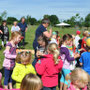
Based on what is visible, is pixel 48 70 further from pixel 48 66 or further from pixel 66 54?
pixel 66 54

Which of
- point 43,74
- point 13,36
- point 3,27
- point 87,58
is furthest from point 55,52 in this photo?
point 3,27

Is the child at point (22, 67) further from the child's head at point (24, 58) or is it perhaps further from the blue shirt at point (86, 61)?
the blue shirt at point (86, 61)

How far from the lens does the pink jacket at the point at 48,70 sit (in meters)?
3.02

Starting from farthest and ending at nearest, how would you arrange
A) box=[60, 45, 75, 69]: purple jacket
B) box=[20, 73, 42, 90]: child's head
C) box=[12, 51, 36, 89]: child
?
box=[60, 45, 75, 69]: purple jacket → box=[12, 51, 36, 89]: child → box=[20, 73, 42, 90]: child's head

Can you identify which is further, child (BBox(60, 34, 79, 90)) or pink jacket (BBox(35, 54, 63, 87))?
child (BBox(60, 34, 79, 90))

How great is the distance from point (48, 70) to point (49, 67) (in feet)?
0.22

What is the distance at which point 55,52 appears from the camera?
306cm

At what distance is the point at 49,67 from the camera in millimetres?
3027

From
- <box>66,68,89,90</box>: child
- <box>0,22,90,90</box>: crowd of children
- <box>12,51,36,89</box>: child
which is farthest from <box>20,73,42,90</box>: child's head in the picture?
<box>12,51,36,89</box>: child

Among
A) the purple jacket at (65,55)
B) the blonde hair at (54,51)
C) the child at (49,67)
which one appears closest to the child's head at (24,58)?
the child at (49,67)

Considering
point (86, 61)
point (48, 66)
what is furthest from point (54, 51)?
point (86, 61)

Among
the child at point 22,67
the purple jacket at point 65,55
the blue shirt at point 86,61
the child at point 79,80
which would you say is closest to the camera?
the child at point 79,80

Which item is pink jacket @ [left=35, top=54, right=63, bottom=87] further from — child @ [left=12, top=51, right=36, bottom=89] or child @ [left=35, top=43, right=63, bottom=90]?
child @ [left=12, top=51, right=36, bottom=89]

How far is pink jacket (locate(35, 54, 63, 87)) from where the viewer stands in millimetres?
3021
